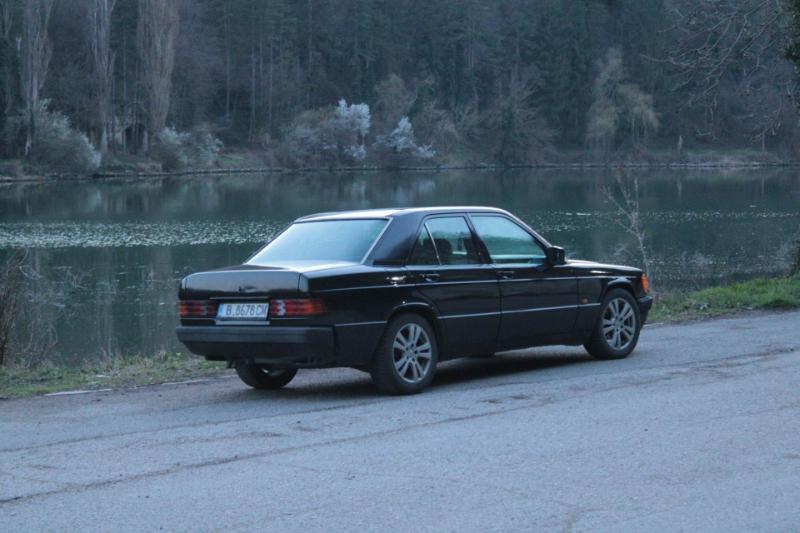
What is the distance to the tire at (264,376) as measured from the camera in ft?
34.5

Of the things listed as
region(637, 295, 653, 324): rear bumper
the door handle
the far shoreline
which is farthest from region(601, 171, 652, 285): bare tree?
the far shoreline

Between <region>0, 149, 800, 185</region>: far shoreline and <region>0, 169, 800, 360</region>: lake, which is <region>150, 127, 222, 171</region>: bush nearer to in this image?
<region>0, 149, 800, 185</region>: far shoreline

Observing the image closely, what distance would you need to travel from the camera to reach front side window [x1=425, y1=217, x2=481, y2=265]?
10490mm

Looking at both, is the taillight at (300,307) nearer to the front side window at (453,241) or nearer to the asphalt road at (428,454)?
the asphalt road at (428,454)

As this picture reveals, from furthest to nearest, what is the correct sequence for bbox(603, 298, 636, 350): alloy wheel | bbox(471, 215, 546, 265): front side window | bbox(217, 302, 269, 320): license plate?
bbox(603, 298, 636, 350): alloy wheel, bbox(471, 215, 546, 265): front side window, bbox(217, 302, 269, 320): license plate

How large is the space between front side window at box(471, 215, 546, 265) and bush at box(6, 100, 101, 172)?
2617 inches

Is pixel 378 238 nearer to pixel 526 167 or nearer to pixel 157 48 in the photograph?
pixel 157 48

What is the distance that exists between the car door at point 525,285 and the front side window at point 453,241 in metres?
0.17

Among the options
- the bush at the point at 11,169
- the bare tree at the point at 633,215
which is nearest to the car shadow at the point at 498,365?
the bare tree at the point at 633,215

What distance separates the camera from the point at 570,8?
111 meters

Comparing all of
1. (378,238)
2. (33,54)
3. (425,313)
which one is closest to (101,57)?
(33,54)

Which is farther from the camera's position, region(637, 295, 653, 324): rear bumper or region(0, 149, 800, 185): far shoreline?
region(0, 149, 800, 185): far shoreline

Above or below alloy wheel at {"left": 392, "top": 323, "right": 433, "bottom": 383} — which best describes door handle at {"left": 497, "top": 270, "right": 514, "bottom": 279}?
above

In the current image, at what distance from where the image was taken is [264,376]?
34.7 ft
